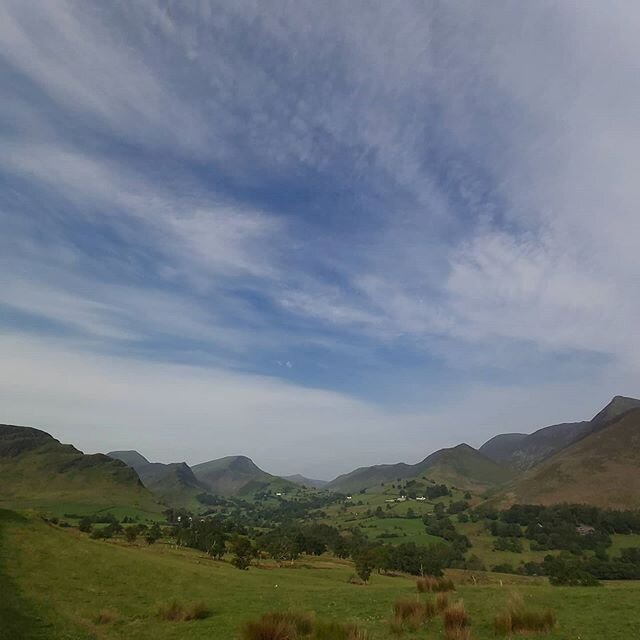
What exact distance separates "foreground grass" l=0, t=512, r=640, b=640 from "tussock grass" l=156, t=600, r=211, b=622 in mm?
369

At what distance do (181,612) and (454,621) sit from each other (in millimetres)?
15432

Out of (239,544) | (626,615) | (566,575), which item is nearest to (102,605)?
(626,615)

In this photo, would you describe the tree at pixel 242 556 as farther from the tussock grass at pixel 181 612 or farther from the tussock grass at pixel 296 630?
the tussock grass at pixel 296 630

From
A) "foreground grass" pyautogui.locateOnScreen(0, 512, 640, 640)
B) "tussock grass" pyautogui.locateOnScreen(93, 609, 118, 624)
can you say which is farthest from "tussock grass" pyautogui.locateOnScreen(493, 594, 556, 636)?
"tussock grass" pyautogui.locateOnScreen(93, 609, 118, 624)

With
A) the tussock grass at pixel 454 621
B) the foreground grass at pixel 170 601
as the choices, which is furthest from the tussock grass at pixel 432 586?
the tussock grass at pixel 454 621

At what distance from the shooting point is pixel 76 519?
7470 inches

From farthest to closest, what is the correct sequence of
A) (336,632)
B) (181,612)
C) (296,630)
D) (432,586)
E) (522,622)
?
(432,586), (181,612), (522,622), (296,630), (336,632)

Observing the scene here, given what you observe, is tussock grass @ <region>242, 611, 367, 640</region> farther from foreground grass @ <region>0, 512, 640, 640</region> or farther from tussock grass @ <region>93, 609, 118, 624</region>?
tussock grass @ <region>93, 609, 118, 624</region>

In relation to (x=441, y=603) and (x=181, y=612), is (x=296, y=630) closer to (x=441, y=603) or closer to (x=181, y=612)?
(x=441, y=603)

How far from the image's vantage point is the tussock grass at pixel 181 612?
25.6 metres

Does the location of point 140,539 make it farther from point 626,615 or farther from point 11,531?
point 626,615

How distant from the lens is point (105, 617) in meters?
25.3

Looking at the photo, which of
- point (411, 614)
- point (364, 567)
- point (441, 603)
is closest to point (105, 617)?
point (411, 614)

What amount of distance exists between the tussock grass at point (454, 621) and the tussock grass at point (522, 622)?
4.04ft
